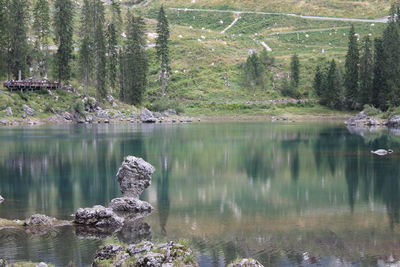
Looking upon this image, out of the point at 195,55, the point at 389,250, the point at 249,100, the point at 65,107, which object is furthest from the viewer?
the point at 195,55

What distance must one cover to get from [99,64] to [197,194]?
99.8 m

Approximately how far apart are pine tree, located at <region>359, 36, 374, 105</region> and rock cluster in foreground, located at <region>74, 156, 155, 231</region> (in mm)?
117413

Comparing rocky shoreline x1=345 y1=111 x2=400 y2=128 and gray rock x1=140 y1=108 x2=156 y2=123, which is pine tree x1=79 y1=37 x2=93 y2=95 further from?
rocky shoreline x1=345 y1=111 x2=400 y2=128

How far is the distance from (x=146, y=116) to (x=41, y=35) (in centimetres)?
3347

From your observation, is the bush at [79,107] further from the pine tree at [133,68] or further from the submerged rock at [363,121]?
the submerged rock at [363,121]

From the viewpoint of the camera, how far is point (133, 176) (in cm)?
4038

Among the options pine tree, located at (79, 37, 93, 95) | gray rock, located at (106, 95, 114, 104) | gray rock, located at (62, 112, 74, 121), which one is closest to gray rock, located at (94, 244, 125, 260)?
gray rock, located at (62, 112, 74, 121)

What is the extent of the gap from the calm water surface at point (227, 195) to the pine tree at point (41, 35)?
191 feet

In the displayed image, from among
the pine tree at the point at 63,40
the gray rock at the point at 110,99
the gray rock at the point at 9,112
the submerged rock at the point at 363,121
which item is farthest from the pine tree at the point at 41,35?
the submerged rock at the point at 363,121

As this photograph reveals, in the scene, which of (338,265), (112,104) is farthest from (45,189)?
(112,104)

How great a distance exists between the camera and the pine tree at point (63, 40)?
134125mm

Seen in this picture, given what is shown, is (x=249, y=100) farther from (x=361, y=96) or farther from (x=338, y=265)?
(x=338, y=265)

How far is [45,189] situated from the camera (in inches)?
1815

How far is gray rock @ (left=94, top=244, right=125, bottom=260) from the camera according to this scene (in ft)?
79.1
